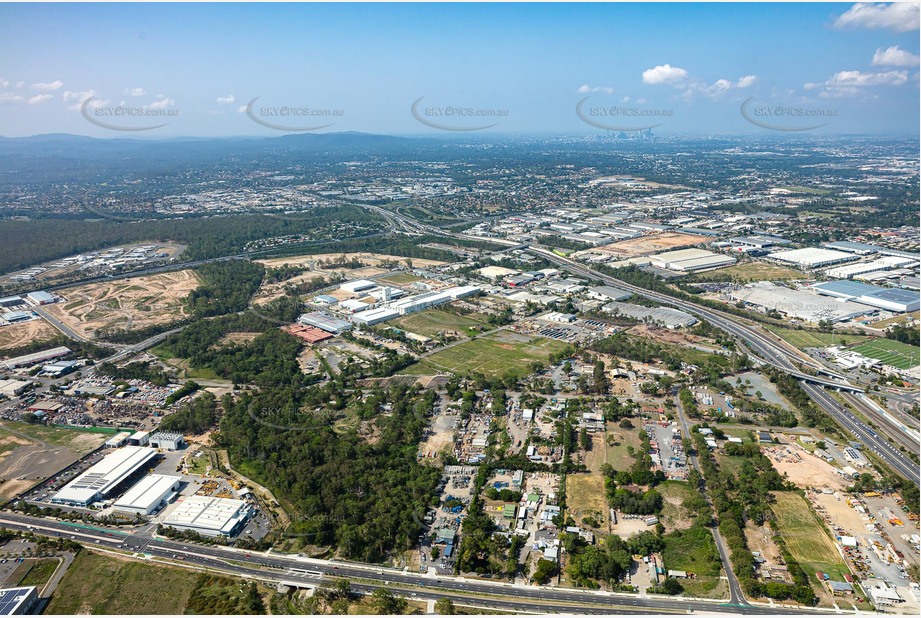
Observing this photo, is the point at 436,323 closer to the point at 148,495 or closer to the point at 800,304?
the point at 148,495

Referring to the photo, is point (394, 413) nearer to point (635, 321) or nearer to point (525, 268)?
point (635, 321)

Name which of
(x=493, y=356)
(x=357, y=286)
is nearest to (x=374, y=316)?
(x=357, y=286)

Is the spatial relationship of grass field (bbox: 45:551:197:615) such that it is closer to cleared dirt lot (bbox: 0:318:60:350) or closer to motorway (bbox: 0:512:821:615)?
motorway (bbox: 0:512:821:615)

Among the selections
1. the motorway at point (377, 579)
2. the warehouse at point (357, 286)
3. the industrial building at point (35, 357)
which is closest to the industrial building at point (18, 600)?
the motorway at point (377, 579)

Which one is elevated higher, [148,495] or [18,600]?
[18,600]

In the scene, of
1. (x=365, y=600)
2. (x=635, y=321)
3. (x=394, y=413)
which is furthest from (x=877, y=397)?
(x=365, y=600)

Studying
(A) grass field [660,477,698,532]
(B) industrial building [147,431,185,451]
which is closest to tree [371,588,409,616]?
(A) grass field [660,477,698,532]
